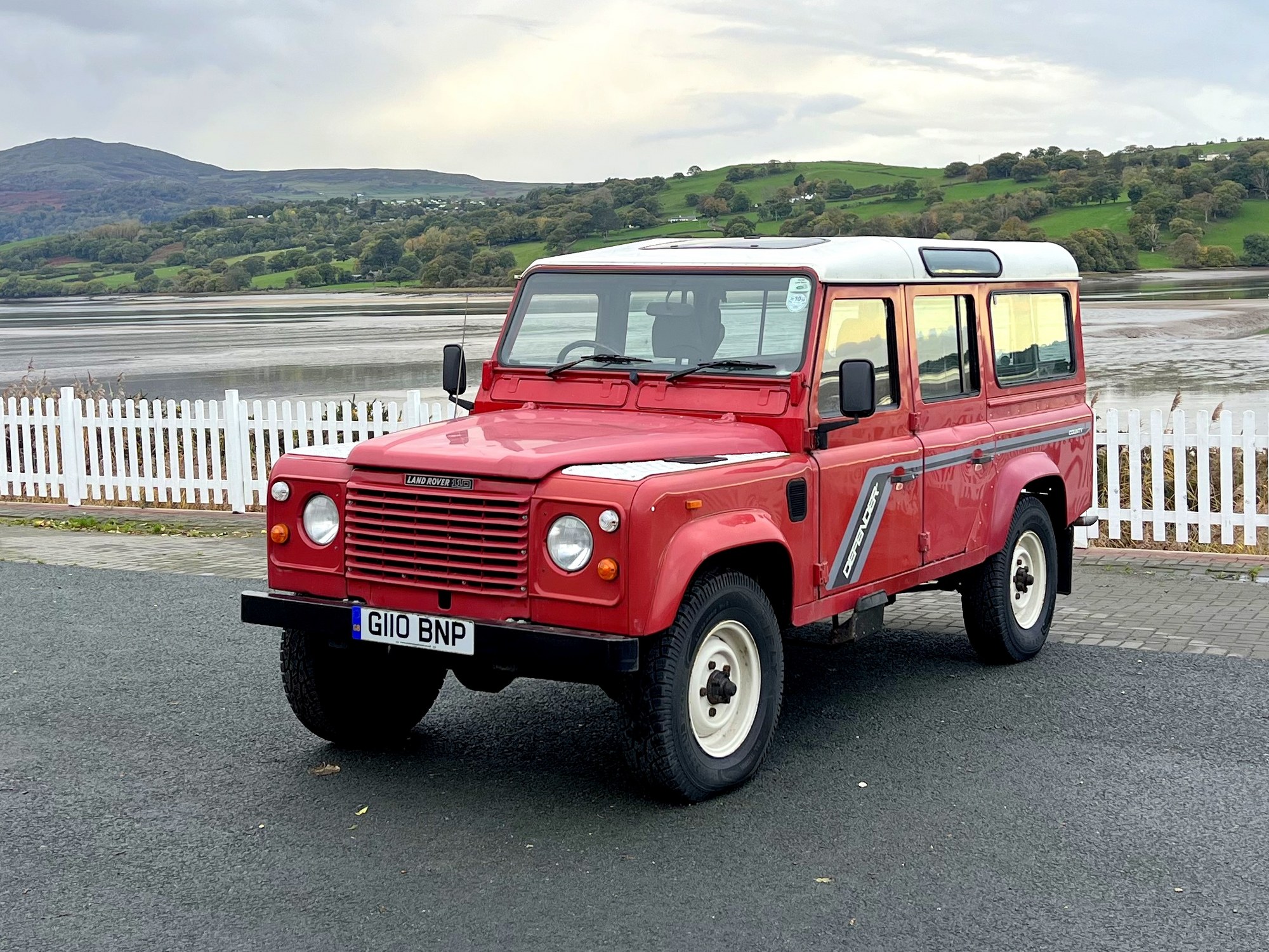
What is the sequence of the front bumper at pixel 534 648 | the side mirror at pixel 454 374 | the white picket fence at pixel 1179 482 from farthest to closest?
the white picket fence at pixel 1179 482 < the side mirror at pixel 454 374 < the front bumper at pixel 534 648

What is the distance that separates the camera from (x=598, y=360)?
6.90 m

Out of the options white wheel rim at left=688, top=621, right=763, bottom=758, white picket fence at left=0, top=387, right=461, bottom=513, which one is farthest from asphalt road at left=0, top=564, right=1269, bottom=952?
white picket fence at left=0, top=387, right=461, bottom=513

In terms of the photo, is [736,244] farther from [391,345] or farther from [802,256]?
[391,345]

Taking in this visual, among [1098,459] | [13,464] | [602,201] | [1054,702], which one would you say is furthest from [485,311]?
[1054,702]

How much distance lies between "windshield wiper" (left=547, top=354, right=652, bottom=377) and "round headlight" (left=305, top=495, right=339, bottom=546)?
4.81ft

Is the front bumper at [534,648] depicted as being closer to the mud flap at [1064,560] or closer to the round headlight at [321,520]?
the round headlight at [321,520]

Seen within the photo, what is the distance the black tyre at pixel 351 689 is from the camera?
6277mm

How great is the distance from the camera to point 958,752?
20.9 ft

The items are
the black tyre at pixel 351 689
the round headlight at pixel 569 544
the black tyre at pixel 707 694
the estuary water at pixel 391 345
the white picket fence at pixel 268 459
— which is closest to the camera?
the round headlight at pixel 569 544

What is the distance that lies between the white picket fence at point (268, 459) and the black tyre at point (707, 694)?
261 inches

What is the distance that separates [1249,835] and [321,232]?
139848mm

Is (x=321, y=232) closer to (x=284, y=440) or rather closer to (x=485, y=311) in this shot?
Answer: (x=485, y=311)

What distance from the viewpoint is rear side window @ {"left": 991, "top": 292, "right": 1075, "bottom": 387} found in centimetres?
800

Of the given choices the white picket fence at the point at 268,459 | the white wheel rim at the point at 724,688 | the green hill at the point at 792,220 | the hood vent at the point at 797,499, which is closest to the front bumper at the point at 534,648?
the white wheel rim at the point at 724,688
